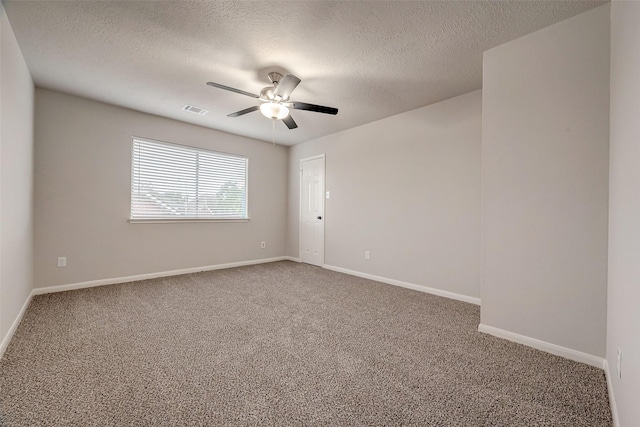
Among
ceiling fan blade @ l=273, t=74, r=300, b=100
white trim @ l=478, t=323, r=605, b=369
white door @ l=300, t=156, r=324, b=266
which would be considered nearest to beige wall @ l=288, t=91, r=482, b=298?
white door @ l=300, t=156, r=324, b=266

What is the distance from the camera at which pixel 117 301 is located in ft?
10.4

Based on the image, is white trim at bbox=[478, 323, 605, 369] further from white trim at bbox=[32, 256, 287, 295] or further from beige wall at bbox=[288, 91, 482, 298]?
white trim at bbox=[32, 256, 287, 295]

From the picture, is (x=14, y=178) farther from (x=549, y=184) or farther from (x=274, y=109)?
(x=549, y=184)

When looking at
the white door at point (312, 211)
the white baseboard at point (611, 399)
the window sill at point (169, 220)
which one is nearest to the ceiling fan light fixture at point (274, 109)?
the white door at point (312, 211)

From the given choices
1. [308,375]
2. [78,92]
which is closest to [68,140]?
[78,92]

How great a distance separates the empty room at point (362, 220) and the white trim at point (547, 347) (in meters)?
0.01

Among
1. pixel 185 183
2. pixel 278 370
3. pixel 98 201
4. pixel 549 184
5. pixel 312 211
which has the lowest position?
pixel 278 370

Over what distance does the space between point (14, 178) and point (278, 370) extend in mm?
2797

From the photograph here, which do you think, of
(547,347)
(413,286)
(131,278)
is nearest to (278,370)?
(547,347)

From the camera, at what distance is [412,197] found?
3891 millimetres

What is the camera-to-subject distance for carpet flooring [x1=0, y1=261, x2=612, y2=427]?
1441 mm

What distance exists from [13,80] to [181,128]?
2.27 m

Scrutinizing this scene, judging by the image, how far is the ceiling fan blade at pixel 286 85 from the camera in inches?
97.5

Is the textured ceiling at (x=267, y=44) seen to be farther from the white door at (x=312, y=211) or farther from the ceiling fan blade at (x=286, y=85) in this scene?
the white door at (x=312, y=211)
